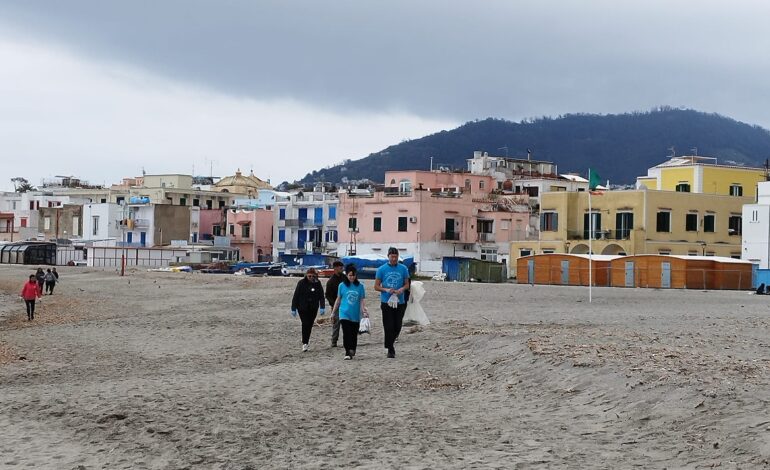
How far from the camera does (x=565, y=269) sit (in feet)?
189

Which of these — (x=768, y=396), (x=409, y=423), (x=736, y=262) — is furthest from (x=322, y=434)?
(x=736, y=262)

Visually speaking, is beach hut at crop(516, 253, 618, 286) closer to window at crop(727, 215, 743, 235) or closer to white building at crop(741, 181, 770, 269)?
white building at crop(741, 181, 770, 269)

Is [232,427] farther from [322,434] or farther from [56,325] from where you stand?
[56,325]

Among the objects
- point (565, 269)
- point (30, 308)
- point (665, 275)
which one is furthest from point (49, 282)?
point (665, 275)

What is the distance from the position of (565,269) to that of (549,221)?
12.9 meters

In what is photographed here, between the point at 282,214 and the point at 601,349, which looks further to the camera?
the point at 282,214

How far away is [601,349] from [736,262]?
134 feet

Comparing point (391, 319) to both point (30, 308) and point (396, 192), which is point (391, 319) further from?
point (396, 192)

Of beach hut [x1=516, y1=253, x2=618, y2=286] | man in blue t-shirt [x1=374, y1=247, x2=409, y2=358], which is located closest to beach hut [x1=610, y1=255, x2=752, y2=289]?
beach hut [x1=516, y1=253, x2=618, y2=286]

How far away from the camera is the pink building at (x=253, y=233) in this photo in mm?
100188

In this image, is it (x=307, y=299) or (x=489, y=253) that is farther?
(x=489, y=253)

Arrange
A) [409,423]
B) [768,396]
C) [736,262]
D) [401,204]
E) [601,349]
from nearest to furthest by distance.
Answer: [768,396]
[409,423]
[601,349]
[736,262]
[401,204]

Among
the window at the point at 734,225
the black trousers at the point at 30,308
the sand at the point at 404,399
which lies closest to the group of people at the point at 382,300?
the sand at the point at 404,399

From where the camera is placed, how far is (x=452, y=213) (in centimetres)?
8094
